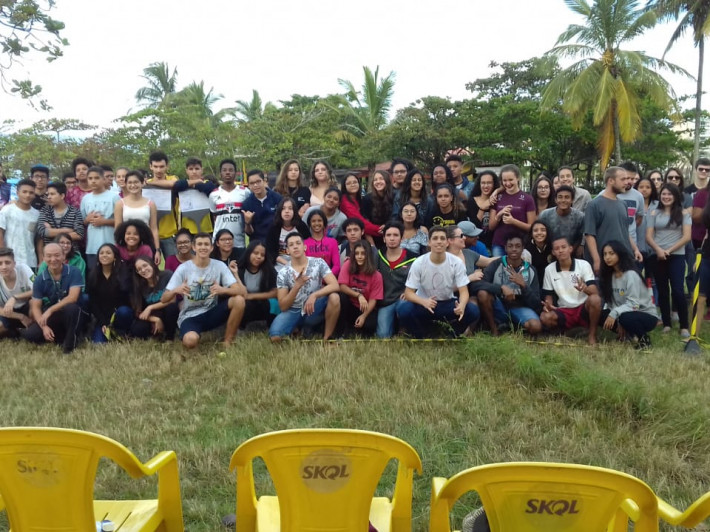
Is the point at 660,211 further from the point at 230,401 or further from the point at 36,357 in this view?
the point at 36,357

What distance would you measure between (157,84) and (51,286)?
132ft

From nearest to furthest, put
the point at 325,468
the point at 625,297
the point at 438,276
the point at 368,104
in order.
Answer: the point at 325,468 → the point at 625,297 → the point at 438,276 → the point at 368,104

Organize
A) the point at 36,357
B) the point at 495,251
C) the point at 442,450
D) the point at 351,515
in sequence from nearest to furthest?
1. the point at 351,515
2. the point at 442,450
3. the point at 36,357
4. the point at 495,251

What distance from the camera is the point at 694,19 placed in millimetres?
24719

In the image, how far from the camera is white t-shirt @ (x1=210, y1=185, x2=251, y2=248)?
25.1ft

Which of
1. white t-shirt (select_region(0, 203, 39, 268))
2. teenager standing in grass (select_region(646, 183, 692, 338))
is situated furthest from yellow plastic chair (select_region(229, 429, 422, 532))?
white t-shirt (select_region(0, 203, 39, 268))

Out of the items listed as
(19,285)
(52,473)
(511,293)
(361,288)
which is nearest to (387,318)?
(361,288)

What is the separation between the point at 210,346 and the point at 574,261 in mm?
4316

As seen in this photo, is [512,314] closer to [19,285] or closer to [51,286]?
[51,286]

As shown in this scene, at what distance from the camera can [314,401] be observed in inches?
193

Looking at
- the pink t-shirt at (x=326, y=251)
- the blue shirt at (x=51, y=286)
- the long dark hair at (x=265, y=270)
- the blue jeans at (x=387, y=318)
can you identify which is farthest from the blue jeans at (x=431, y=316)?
the blue shirt at (x=51, y=286)

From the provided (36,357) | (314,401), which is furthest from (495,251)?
(36,357)

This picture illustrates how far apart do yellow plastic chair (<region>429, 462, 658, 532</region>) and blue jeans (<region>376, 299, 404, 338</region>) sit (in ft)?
16.2

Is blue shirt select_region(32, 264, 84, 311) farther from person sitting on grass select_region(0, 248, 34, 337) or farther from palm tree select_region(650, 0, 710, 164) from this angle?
palm tree select_region(650, 0, 710, 164)
